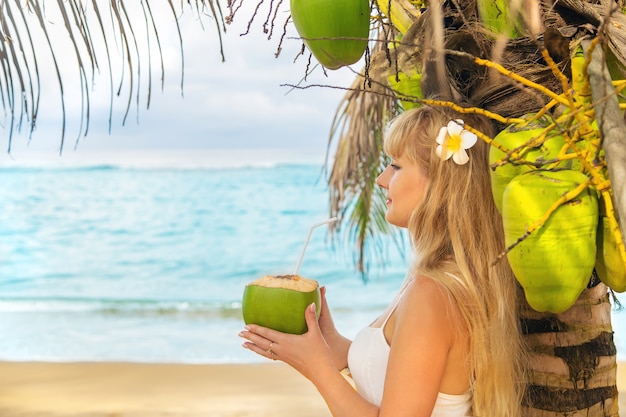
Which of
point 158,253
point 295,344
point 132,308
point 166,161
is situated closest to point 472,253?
point 295,344

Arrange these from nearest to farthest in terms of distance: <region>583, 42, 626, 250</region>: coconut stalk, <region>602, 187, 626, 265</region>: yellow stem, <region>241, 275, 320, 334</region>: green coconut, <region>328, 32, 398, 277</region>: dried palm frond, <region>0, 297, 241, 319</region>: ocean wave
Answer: <region>583, 42, 626, 250</region>: coconut stalk → <region>602, 187, 626, 265</region>: yellow stem → <region>241, 275, 320, 334</region>: green coconut → <region>328, 32, 398, 277</region>: dried palm frond → <region>0, 297, 241, 319</region>: ocean wave

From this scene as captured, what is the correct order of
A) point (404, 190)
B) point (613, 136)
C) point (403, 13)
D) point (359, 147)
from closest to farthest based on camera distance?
point (613, 136), point (403, 13), point (404, 190), point (359, 147)

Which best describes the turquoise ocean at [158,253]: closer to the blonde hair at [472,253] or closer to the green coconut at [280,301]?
the blonde hair at [472,253]

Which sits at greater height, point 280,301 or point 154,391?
point 280,301

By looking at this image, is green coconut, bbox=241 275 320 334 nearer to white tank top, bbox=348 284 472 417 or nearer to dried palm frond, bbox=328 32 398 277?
white tank top, bbox=348 284 472 417

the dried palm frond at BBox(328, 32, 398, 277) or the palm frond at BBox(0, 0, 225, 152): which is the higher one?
the palm frond at BBox(0, 0, 225, 152)

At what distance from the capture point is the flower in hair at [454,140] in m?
1.45

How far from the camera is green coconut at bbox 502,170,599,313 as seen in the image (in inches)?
39.5

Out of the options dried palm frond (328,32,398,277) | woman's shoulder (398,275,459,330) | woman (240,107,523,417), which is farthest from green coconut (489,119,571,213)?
dried palm frond (328,32,398,277)

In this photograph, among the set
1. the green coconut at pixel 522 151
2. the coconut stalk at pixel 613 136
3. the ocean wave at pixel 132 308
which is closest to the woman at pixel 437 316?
the green coconut at pixel 522 151

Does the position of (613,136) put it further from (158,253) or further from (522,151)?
(158,253)

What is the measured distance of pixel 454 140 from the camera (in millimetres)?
1476

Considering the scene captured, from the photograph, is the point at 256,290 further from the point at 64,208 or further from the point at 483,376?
the point at 64,208

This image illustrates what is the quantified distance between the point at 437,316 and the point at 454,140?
37 cm
